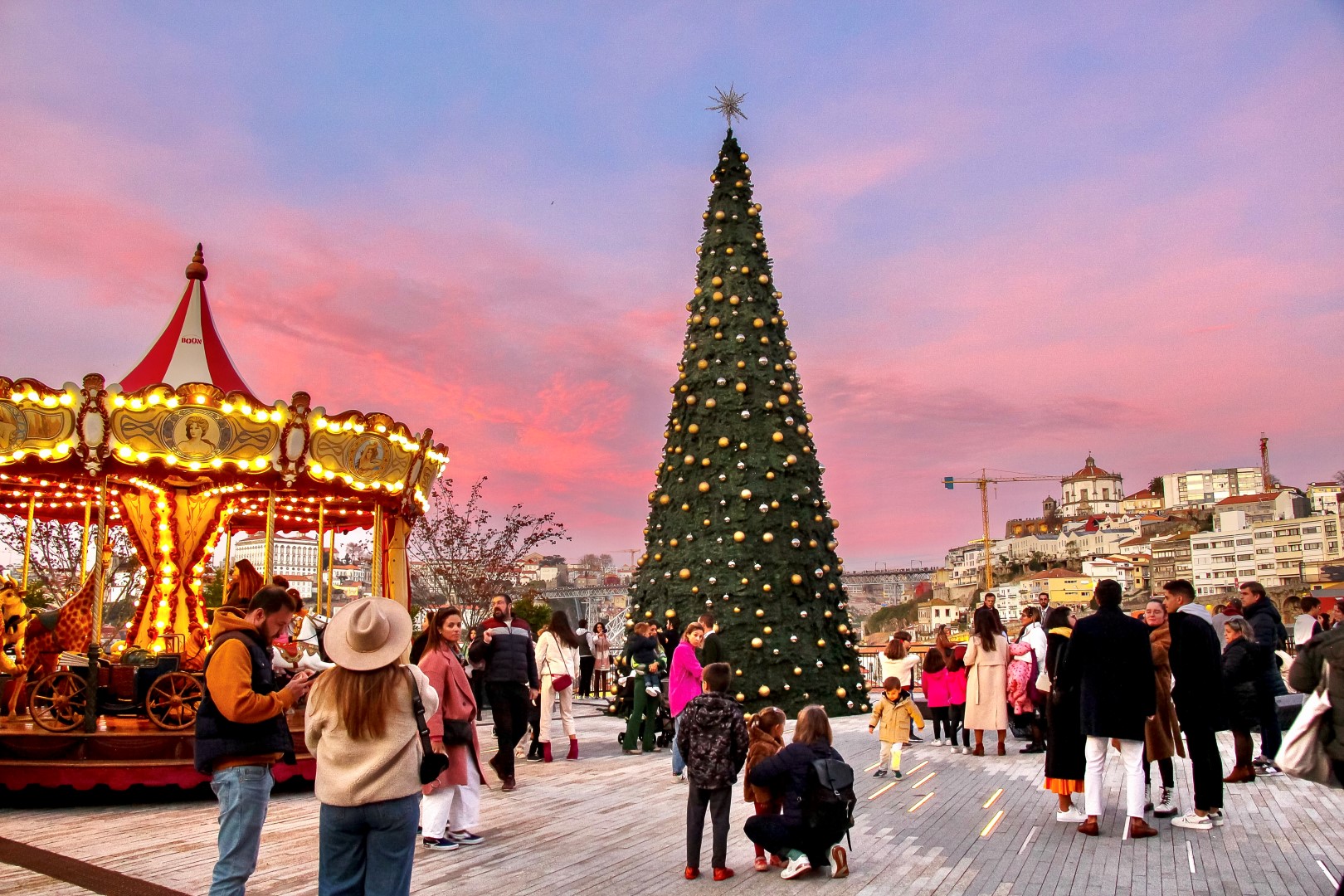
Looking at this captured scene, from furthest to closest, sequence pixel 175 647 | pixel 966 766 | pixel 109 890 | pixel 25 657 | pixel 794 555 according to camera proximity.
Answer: pixel 794 555 < pixel 175 647 < pixel 25 657 < pixel 966 766 < pixel 109 890

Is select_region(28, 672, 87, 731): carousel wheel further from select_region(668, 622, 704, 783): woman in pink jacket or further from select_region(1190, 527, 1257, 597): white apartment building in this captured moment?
select_region(1190, 527, 1257, 597): white apartment building

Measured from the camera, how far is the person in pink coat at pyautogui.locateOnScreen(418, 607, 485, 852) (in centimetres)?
685

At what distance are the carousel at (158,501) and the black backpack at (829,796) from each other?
540 cm

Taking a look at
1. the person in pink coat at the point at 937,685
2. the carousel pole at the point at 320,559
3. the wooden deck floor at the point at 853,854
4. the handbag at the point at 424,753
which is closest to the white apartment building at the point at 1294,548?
the person in pink coat at the point at 937,685

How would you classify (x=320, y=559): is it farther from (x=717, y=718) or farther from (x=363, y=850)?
(x=363, y=850)

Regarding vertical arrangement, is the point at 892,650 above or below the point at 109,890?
above

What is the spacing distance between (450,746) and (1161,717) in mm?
5497

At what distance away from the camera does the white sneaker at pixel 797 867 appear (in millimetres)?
5887

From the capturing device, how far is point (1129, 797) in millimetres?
6660

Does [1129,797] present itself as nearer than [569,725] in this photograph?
Yes

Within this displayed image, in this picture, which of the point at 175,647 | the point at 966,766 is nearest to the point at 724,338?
the point at 966,766

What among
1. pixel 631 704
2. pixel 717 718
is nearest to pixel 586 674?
pixel 631 704

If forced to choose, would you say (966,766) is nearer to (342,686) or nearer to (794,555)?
(794,555)

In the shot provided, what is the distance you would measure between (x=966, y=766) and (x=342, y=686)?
821 centimetres
